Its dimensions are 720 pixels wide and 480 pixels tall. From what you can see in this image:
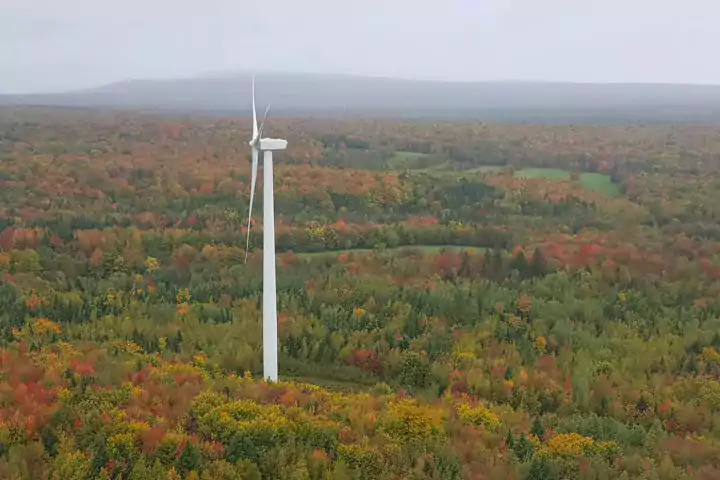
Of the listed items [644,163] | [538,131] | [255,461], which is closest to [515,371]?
[255,461]

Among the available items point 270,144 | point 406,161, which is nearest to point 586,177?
point 406,161

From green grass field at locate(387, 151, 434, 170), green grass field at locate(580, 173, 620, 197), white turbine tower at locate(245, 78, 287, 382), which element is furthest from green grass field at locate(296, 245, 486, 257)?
green grass field at locate(387, 151, 434, 170)

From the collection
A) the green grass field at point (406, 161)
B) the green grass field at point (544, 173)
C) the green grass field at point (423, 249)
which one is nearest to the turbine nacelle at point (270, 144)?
the green grass field at point (423, 249)

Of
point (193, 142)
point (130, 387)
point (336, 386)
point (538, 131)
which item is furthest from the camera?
point (538, 131)

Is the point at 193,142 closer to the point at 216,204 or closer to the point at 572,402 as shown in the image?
the point at 216,204

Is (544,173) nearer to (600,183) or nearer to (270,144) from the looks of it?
(600,183)

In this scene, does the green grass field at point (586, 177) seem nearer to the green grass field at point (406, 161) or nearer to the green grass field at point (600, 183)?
the green grass field at point (600, 183)

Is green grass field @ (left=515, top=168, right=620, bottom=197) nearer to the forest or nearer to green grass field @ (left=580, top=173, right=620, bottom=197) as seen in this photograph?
green grass field @ (left=580, top=173, right=620, bottom=197)

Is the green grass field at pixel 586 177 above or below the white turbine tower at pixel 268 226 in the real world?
below
